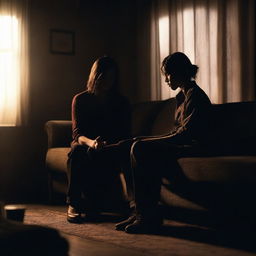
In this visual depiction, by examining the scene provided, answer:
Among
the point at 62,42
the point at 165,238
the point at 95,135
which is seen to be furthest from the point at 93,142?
the point at 62,42

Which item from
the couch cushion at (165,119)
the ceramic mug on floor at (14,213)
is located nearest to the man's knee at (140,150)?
the ceramic mug on floor at (14,213)

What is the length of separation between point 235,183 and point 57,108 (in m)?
2.85

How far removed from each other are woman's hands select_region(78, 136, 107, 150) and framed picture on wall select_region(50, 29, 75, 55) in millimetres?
1970

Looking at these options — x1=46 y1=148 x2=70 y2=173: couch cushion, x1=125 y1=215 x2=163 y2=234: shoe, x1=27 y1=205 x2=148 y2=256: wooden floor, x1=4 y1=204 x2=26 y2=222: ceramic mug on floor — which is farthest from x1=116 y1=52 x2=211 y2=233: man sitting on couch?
x1=46 y1=148 x2=70 y2=173: couch cushion

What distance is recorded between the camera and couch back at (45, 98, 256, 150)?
3.35 meters

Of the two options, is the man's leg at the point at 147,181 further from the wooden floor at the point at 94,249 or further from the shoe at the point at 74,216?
the shoe at the point at 74,216

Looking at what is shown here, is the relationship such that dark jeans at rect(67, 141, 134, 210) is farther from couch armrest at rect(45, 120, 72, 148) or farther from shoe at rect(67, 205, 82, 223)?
couch armrest at rect(45, 120, 72, 148)

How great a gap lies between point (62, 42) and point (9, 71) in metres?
0.68

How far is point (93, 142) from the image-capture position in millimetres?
3330

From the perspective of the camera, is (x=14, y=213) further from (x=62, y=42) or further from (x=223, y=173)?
(x=62, y=42)

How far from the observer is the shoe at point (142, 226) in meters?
2.92

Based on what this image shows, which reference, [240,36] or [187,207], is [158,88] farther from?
[187,207]

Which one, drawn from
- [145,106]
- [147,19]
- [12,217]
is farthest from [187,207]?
[147,19]

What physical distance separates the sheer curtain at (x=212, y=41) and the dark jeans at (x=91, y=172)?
4.53 ft
